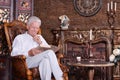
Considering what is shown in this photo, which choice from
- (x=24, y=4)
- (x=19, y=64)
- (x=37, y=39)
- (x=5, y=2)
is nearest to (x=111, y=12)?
(x=24, y=4)

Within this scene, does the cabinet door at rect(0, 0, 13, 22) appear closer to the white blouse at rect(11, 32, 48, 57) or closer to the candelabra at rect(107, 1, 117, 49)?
the white blouse at rect(11, 32, 48, 57)

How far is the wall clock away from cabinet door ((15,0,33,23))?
95 cm

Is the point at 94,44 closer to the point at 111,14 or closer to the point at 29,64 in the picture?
the point at 111,14

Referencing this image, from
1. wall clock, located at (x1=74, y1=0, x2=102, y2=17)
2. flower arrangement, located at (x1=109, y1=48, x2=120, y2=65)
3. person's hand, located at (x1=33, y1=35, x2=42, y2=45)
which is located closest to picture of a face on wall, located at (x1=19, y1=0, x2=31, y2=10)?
wall clock, located at (x1=74, y1=0, x2=102, y2=17)

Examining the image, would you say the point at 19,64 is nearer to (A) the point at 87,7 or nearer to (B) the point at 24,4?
(B) the point at 24,4

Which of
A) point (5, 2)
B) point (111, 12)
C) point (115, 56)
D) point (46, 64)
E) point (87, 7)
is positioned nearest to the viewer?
point (46, 64)

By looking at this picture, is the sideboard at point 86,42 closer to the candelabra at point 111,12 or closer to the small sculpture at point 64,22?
the small sculpture at point 64,22

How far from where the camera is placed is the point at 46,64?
3443 mm

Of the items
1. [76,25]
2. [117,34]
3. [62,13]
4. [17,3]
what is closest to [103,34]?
[117,34]

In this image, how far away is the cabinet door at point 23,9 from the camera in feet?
16.9

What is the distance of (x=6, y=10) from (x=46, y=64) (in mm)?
1980

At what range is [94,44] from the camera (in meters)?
5.30

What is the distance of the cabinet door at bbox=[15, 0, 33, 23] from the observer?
5.14 m

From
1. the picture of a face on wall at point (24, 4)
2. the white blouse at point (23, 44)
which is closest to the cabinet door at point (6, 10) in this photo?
the picture of a face on wall at point (24, 4)
